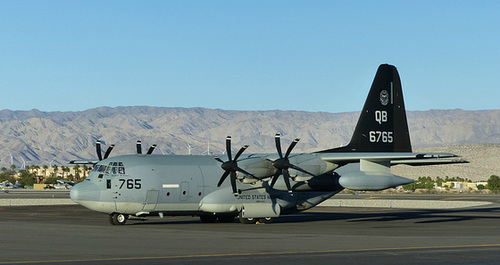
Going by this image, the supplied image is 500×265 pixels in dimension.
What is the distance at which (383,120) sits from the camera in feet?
141

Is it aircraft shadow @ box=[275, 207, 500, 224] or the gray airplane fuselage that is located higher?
the gray airplane fuselage

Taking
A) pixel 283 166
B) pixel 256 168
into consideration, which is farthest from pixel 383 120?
pixel 256 168

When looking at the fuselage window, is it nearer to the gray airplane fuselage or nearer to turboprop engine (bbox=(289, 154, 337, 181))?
the gray airplane fuselage

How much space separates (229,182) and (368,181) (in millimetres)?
7447

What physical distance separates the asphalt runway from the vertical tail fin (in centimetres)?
730

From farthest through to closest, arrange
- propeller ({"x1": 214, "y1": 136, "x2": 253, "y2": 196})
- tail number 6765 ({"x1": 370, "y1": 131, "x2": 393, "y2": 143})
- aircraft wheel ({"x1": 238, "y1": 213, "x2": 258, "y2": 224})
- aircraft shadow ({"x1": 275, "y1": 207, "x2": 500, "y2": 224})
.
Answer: tail number 6765 ({"x1": 370, "y1": 131, "x2": 393, "y2": 143}) < aircraft shadow ({"x1": 275, "y1": 207, "x2": 500, "y2": 224}) < aircraft wheel ({"x1": 238, "y1": 213, "x2": 258, "y2": 224}) < propeller ({"x1": 214, "y1": 136, "x2": 253, "y2": 196})

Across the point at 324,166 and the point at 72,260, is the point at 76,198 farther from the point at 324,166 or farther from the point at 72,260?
the point at 72,260

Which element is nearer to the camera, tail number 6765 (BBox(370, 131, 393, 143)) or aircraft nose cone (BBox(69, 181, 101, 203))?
aircraft nose cone (BBox(69, 181, 101, 203))

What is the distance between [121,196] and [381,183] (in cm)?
1347

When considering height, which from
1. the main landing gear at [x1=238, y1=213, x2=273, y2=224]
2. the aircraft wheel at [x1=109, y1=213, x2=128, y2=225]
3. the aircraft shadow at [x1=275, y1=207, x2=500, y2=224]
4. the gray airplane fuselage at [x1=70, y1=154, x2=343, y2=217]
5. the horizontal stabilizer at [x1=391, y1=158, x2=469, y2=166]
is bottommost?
the aircraft shadow at [x1=275, y1=207, x2=500, y2=224]

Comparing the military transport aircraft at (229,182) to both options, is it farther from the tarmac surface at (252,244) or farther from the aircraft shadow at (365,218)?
the aircraft shadow at (365,218)

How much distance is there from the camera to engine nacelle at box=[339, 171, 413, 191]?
122 ft

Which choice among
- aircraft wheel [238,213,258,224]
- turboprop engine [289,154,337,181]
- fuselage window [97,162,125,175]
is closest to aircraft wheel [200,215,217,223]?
aircraft wheel [238,213,258,224]

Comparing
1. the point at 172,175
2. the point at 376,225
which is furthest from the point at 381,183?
the point at 172,175
